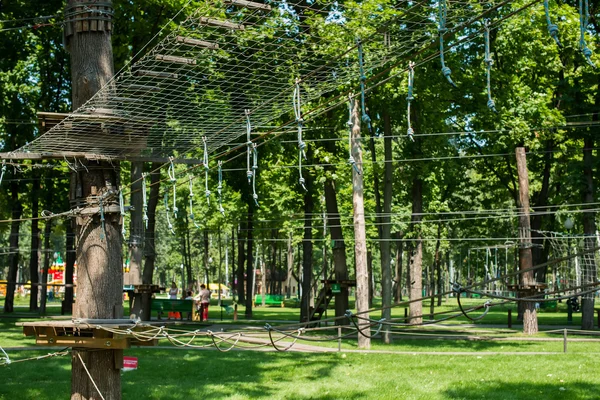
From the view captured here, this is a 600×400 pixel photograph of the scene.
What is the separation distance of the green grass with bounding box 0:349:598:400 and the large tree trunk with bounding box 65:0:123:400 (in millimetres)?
3465

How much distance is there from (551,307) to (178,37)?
4292 cm

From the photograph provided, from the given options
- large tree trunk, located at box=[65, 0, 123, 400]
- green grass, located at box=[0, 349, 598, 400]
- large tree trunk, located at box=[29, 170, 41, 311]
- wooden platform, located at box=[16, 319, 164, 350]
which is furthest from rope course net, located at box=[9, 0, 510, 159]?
large tree trunk, located at box=[29, 170, 41, 311]

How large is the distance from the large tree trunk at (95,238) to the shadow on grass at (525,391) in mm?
5243

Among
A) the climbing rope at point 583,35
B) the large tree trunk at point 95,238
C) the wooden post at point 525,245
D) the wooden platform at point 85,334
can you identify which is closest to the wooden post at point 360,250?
A: the wooden post at point 525,245

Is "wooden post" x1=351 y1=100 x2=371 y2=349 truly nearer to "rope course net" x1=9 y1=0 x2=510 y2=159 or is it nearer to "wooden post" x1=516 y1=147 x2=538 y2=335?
"wooden post" x1=516 y1=147 x2=538 y2=335

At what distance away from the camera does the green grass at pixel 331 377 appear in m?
10.9

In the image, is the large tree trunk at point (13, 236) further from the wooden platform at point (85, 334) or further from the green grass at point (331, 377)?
the wooden platform at point (85, 334)

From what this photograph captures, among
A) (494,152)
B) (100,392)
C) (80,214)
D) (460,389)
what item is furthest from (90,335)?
(494,152)

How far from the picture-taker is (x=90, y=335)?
22.8 ft

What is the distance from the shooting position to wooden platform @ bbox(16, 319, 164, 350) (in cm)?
676

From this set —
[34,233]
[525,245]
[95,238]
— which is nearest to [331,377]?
[95,238]

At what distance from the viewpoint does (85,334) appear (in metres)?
6.95

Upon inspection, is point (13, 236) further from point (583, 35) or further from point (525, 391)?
point (583, 35)

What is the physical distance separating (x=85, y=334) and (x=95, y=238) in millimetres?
1014
